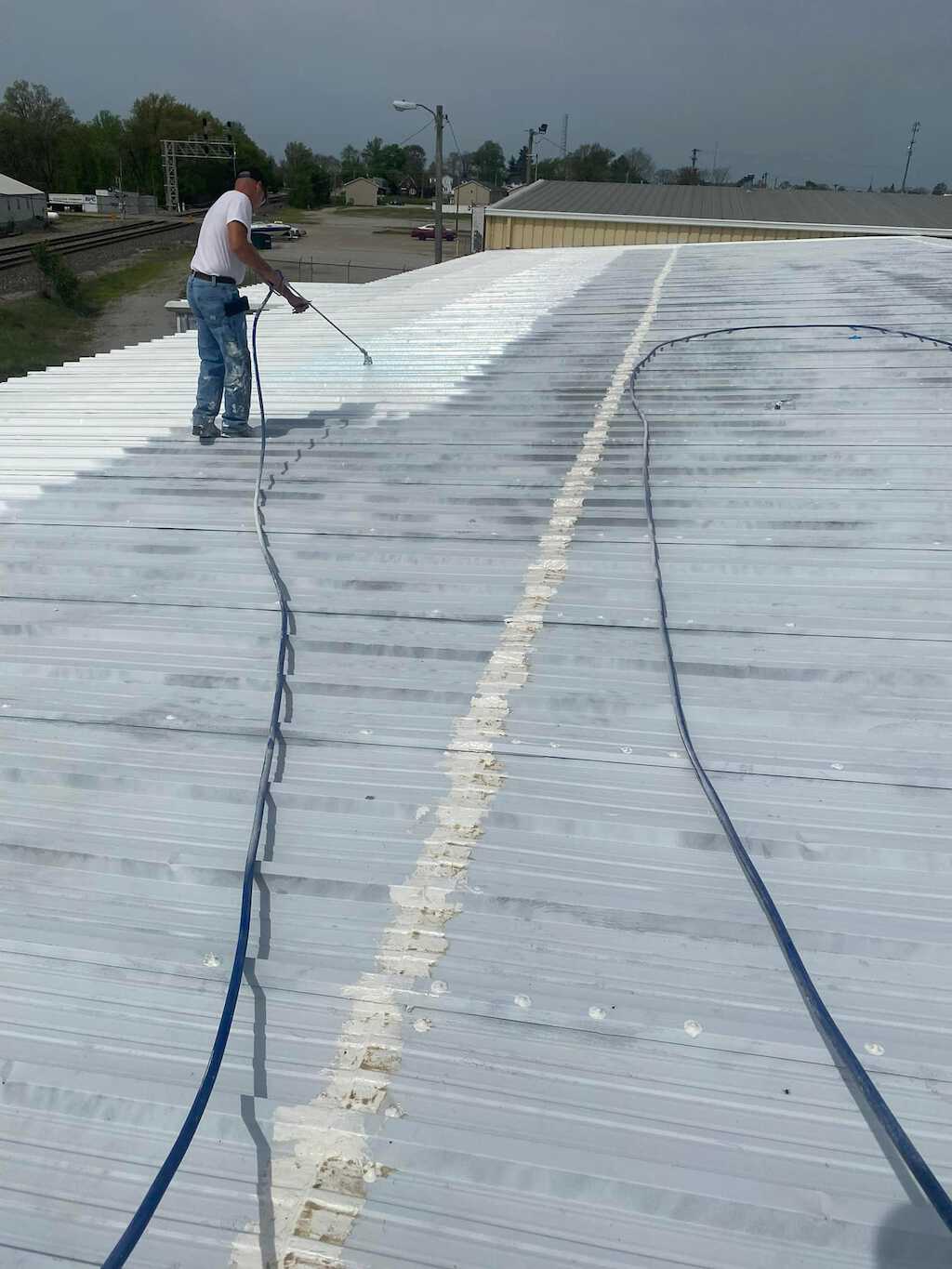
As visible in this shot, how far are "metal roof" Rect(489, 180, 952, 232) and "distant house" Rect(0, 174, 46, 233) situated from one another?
126ft

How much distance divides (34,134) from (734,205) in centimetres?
8048

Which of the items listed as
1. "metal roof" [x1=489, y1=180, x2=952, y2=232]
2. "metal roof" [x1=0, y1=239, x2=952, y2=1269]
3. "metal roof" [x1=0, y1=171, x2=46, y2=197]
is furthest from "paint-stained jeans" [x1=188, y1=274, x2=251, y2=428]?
"metal roof" [x1=0, y1=171, x2=46, y2=197]

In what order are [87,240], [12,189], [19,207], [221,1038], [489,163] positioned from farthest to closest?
[489,163], [19,207], [12,189], [87,240], [221,1038]

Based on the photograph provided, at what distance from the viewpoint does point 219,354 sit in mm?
5453

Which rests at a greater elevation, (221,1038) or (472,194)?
(472,194)

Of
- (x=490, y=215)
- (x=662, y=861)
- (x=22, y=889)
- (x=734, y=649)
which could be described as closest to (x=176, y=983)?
(x=22, y=889)

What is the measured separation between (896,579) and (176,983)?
9.66 ft

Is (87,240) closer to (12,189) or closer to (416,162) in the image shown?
(12,189)

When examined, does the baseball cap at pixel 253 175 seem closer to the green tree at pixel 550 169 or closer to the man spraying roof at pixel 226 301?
the man spraying roof at pixel 226 301

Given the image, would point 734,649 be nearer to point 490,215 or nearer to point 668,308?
point 668,308

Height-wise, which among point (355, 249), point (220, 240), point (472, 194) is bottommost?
point (355, 249)

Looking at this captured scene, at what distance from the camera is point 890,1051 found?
183cm

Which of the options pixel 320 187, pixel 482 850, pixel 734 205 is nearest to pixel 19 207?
pixel 734 205

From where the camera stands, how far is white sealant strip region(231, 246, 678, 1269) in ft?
5.11
